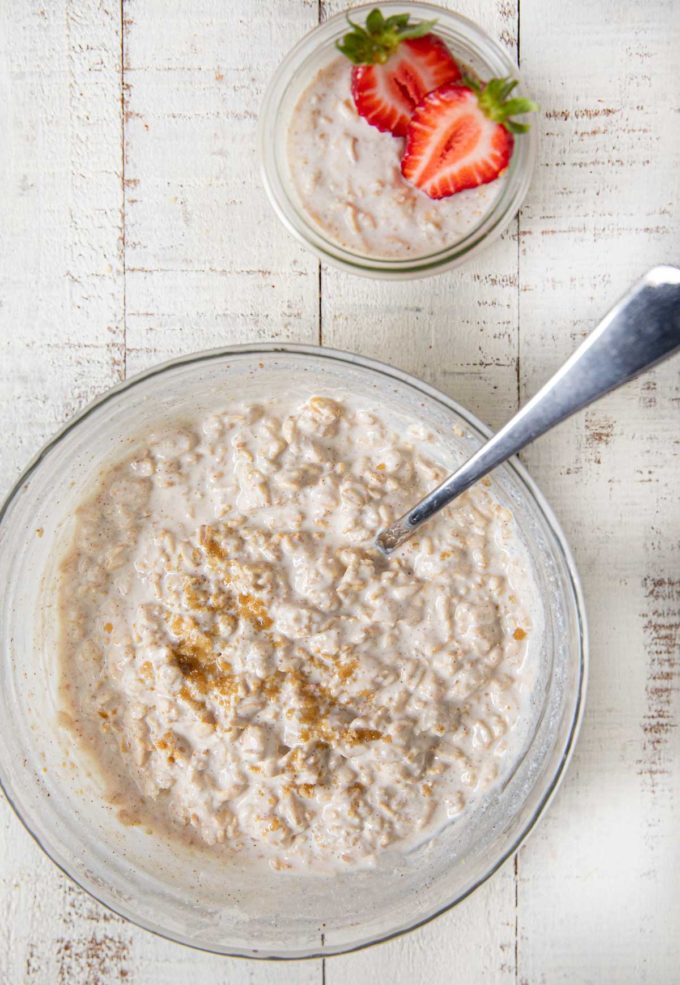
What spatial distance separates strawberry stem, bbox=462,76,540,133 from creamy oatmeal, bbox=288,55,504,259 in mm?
68

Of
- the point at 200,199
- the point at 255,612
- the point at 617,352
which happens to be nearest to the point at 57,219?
the point at 200,199

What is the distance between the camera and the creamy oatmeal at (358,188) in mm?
1100

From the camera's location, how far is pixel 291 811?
1145 millimetres

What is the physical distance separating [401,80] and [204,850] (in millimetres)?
958

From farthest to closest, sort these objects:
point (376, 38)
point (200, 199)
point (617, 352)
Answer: point (200, 199) → point (376, 38) → point (617, 352)

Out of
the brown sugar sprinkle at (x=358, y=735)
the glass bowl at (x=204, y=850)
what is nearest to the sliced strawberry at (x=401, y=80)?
the glass bowl at (x=204, y=850)

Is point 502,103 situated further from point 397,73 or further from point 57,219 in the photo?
point 57,219

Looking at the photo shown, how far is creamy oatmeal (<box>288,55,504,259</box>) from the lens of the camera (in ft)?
3.61

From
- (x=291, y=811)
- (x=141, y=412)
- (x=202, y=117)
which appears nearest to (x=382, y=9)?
(x=202, y=117)

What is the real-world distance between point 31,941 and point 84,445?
→ 0.64 meters

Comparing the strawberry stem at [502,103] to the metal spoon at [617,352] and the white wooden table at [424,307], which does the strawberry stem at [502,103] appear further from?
the metal spoon at [617,352]

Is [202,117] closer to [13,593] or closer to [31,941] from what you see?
[13,593]

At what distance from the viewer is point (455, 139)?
107 centimetres

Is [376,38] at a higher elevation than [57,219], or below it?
higher
